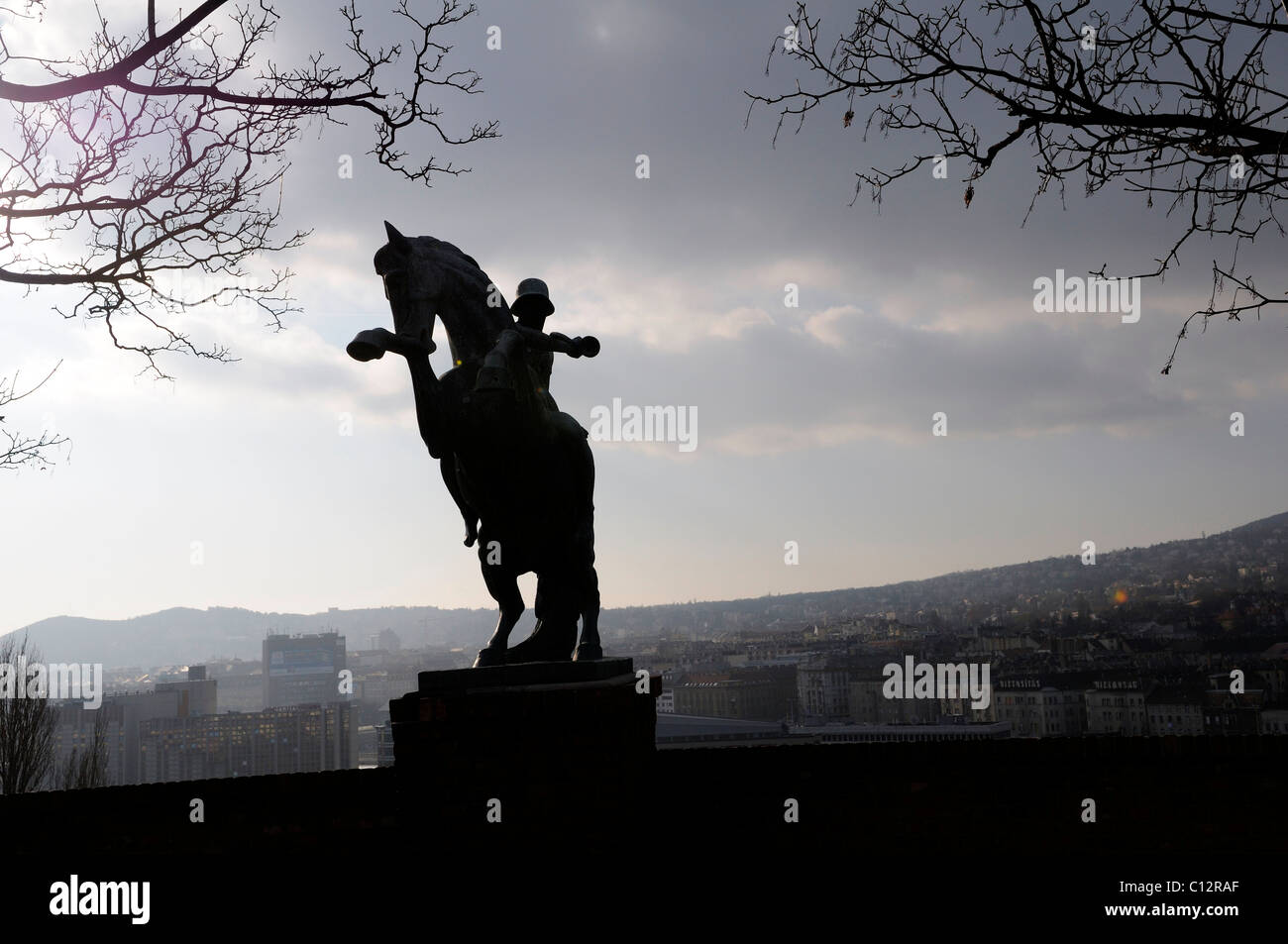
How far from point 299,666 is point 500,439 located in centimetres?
15465

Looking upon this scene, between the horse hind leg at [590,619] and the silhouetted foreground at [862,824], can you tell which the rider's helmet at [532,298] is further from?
the silhouetted foreground at [862,824]

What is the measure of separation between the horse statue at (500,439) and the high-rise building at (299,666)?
140920mm

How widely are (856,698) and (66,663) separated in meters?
120

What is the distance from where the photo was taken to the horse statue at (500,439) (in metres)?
4.80

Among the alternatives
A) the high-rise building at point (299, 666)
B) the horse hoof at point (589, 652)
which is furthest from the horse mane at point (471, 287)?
the high-rise building at point (299, 666)

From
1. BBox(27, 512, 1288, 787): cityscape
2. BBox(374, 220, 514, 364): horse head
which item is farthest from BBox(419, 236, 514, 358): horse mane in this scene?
BBox(27, 512, 1288, 787): cityscape

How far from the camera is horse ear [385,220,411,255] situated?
4953mm

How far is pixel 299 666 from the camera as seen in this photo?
483 feet

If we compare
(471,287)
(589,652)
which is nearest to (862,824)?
(589,652)

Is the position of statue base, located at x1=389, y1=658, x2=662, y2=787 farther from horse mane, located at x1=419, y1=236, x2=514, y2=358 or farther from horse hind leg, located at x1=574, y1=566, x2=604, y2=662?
horse mane, located at x1=419, y1=236, x2=514, y2=358
